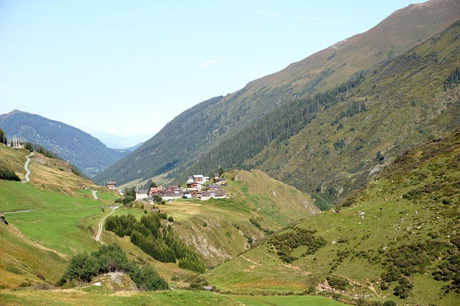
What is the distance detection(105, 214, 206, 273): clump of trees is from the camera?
107 metres

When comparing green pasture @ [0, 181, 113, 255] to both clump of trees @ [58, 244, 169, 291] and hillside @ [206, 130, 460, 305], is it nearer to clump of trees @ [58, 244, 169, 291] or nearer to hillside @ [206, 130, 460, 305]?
clump of trees @ [58, 244, 169, 291]

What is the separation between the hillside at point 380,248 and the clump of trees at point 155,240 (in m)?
27.8

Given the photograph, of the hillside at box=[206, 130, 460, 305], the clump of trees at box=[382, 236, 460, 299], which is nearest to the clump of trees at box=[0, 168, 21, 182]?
the hillside at box=[206, 130, 460, 305]

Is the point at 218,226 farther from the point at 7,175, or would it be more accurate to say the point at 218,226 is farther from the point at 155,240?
the point at 7,175

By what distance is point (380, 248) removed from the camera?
7119cm

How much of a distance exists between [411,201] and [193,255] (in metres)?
57.1

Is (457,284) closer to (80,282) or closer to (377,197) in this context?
(377,197)

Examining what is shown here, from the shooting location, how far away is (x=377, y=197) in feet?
288

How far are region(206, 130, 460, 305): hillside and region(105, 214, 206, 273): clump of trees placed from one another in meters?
27.8

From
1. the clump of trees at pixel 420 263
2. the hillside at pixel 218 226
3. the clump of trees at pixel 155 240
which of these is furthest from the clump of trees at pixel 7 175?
the clump of trees at pixel 420 263

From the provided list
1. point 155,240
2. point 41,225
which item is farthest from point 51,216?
point 155,240

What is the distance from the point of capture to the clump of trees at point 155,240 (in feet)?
350

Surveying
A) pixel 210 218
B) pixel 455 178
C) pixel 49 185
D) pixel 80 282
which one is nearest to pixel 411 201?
pixel 455 178

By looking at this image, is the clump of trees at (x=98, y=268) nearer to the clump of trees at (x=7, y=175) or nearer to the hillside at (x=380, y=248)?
the hillside at (x=380, y=248)
